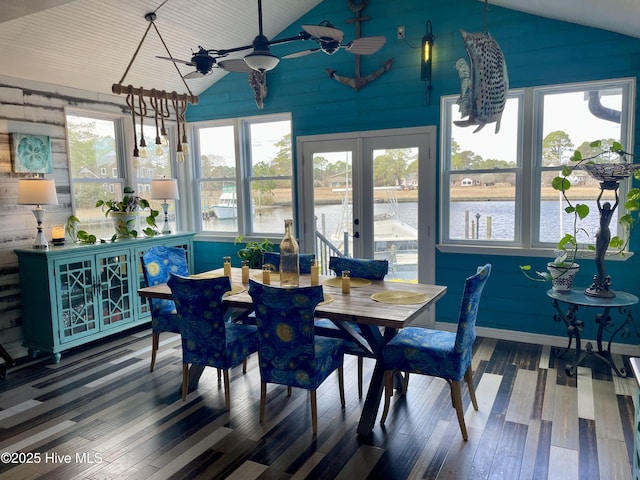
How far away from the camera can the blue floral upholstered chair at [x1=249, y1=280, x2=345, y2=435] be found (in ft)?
8.43

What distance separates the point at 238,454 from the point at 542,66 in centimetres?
388

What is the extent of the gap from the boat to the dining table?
8.08 ft

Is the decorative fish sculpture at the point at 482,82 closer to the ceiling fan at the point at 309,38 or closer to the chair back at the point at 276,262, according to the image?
the ceiling fan at the point at 309,38

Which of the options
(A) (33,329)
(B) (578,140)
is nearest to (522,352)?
(B) (578,140)

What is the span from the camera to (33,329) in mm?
4105

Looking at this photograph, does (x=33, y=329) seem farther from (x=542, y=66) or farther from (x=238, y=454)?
(x=542, y=66)

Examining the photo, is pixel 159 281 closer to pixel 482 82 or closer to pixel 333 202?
pixel 333 202

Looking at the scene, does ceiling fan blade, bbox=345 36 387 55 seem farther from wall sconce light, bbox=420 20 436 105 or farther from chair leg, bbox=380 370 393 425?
chair leg, bbox=380 370 393 425

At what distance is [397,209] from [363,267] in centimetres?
135

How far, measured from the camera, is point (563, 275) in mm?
3713

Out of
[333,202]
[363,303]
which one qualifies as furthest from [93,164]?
[363,303]

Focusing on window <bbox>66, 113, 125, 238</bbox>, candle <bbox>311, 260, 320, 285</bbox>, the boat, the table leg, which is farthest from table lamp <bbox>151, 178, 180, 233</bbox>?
the table leg

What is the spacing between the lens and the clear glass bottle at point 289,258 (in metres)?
3.14

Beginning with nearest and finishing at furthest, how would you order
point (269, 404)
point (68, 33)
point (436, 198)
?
point (269, 404) < point (68, 33) < point (436, 198)
